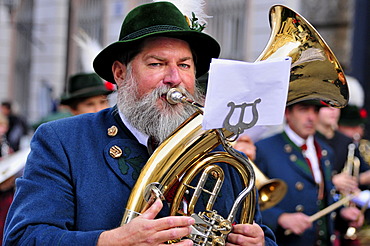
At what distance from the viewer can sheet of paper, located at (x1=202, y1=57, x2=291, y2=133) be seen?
1.92 metres

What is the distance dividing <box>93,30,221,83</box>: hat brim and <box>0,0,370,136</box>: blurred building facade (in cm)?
647

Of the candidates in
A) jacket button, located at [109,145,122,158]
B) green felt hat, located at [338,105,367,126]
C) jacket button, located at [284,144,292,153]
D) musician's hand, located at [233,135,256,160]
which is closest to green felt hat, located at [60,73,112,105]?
musician's hand, located at [233,135,256,160]

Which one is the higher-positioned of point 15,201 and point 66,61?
point 15,201

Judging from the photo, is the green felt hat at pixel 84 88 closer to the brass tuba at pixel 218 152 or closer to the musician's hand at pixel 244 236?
the brass tuba at pixel 218 152

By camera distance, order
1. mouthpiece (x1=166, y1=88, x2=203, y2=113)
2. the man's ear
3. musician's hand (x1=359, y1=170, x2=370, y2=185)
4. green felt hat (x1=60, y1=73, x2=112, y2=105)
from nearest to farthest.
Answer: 1. mouthpiece (x1=166, y1=88, x2=203, y2=113)
2. the man's ear
3. green felt hat (x1=60, y1=73, x2=112, y2=105)
4. musician's hand (x1=359, y1=170, x2=370, y2=185)

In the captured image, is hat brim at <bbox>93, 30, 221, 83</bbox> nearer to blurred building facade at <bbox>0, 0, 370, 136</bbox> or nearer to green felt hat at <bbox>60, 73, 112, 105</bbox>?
green felt hat at <bbox>60, 73, 112, 105</bbox>

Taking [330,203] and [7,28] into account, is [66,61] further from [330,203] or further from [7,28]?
[330,203]

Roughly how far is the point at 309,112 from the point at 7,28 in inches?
538

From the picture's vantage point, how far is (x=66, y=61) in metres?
14.7

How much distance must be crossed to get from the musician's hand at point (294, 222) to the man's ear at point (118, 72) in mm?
2060

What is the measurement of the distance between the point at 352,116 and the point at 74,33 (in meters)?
8.85

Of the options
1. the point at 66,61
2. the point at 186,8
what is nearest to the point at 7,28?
the point at 66,61

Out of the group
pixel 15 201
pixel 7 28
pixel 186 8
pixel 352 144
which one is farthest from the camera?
pixel 7 28

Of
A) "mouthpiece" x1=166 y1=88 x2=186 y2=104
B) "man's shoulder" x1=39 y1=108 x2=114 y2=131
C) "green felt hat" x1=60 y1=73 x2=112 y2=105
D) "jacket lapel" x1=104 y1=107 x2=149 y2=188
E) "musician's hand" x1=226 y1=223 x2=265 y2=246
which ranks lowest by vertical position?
"green felt hat" x1=60 y1=73 x2=112 y2=105
